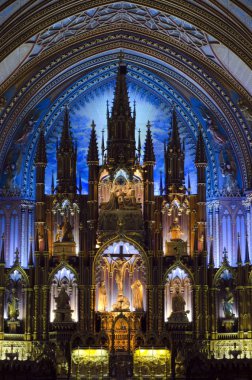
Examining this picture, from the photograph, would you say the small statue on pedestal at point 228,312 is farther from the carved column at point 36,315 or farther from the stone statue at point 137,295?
the carved column at point 36,315

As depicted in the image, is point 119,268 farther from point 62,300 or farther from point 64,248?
point 62,300

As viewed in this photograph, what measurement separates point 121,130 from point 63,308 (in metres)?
7.18

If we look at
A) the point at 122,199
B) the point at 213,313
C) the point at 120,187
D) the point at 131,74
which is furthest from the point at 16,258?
the point at 131,74

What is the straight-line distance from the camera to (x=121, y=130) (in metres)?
35.5

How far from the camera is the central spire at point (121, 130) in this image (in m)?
35.2

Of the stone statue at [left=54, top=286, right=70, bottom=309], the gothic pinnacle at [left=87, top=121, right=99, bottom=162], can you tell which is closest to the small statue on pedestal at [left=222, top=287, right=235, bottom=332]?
the stone statue at [left=54, top=286, right=70, bottom=309]

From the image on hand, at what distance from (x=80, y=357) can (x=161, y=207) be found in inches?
261

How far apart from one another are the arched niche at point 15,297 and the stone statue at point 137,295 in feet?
13.2

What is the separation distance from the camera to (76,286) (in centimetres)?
3447

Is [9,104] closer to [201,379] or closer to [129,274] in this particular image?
[129,274]

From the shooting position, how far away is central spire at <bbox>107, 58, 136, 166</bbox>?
3516cm

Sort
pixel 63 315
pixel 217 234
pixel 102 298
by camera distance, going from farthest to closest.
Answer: pixel 217 234, pixel 102 298, pixel 63 315

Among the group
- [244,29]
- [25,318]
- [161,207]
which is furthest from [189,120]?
[25,318]

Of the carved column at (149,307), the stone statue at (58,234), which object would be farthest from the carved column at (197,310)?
the stone statue at (58,234)
